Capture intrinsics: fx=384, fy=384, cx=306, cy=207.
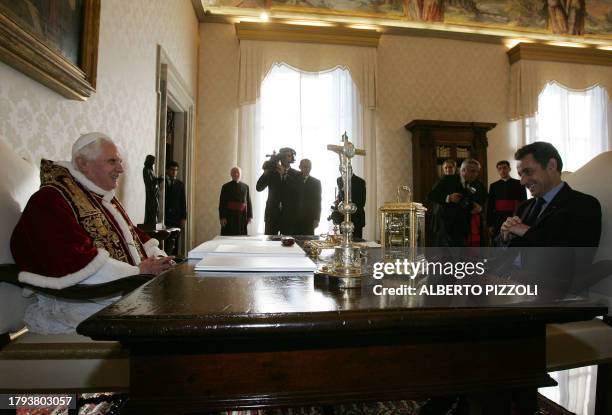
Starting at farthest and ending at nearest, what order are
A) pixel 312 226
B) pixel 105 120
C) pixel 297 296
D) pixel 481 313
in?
pixel 312 226 → pixel 105 120 → pixel 297 296 → pixel 481 313

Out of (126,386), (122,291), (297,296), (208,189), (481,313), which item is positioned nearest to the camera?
(481,313)

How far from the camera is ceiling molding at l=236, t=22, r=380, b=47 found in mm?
6883

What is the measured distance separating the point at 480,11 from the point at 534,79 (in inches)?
67.9

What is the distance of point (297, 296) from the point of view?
82cm

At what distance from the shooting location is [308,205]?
5324 millimetres

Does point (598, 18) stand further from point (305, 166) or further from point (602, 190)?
point (602, 190)

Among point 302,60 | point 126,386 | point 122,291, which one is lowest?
point 126,386

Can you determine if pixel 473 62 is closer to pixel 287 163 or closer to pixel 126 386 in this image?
pixel 287 163

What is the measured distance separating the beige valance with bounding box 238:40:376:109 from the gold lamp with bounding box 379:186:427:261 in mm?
6002

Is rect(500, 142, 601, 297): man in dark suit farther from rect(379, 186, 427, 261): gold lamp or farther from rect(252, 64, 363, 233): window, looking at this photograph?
rect(252, 64, 363, 233): window

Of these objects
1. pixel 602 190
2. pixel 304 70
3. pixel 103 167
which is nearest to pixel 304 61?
pixel 304 70

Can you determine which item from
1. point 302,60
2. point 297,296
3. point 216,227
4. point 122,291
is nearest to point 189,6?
point 302,60

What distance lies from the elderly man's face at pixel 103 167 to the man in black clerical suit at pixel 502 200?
5.79m

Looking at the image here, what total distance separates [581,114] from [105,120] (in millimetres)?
8903
